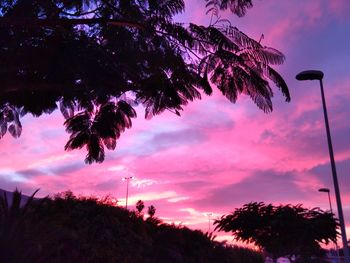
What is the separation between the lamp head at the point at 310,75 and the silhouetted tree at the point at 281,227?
13678 mm

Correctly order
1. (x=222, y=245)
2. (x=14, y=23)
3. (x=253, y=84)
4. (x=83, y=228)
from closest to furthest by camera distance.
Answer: (x=14, y=23), (x=253, y=84), (x=83, y=228), (x=222, y=245)

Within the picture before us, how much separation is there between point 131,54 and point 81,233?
24.7 feet

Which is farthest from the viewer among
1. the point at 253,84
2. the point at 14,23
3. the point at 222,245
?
the point at 222,245

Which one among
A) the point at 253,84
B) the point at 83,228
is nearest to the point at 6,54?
the point at 253,84

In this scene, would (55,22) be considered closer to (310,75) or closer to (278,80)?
(278,80)

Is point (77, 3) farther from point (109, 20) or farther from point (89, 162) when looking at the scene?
point (89, 162)

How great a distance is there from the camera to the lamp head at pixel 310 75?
2181 cm

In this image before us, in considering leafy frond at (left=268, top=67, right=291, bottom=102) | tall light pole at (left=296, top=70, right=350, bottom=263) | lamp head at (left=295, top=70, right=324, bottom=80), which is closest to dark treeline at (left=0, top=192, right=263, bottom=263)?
leafy frond at (left=268, top=67, right=291, bottom=102)

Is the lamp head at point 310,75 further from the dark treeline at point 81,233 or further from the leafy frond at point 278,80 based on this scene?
the leafy frond at point 278,80

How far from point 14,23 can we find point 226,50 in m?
4.82

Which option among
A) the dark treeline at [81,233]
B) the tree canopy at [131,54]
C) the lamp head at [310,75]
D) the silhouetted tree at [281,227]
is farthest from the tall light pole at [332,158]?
the silhouetted tree at [281,227]

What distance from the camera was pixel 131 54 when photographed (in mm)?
12688

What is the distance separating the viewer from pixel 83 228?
17.9m

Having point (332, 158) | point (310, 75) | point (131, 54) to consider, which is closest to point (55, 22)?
point (131, 54)
